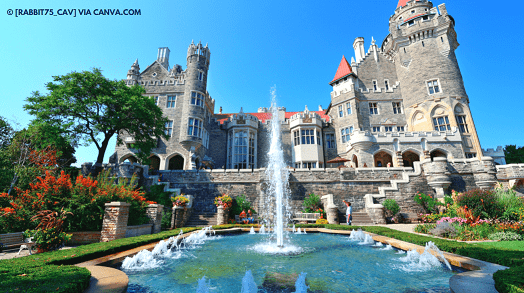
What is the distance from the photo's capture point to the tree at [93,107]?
19.2 metres

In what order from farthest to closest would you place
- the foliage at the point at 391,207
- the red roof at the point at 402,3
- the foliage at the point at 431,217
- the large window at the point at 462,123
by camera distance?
1. the red roof at the point at 402,3
2. the large window at the point at 462,123
3. the foliage at the point at 391,207
4. the foliage at the point at 431,217

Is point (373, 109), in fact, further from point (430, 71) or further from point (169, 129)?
point (169, 129)

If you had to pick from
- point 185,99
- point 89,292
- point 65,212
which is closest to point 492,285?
point 89,292

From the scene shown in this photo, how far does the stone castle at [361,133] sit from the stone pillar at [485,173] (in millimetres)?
61

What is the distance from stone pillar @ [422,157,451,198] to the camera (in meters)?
18.2

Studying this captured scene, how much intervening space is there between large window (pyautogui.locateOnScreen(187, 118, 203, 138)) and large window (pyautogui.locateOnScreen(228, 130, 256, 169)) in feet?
15.9

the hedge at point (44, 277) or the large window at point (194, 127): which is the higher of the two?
the large window at point (194, 127)

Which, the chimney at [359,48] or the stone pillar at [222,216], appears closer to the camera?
the stone pillar at [222,216]

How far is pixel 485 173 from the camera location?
18.7 meters

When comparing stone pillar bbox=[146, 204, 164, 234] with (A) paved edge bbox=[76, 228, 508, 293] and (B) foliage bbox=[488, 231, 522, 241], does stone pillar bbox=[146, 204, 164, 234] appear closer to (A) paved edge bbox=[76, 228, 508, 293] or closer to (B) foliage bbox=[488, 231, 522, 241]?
(A) paved edge bbox=[76, 228, 508, 293]

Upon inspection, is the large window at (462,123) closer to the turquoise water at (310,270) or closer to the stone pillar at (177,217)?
the turquoise water at (310,270)

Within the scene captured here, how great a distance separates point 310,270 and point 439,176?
60.9 feet

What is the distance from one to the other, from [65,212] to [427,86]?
114 ft

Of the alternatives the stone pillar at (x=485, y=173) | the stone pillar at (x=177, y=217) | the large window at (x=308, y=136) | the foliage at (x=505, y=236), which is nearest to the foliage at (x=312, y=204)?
Result: the stone pillar at (x=177, y=217)
